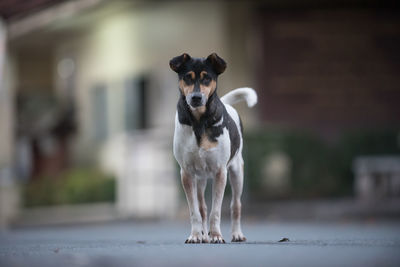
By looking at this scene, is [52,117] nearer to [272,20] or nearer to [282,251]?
[272,20]

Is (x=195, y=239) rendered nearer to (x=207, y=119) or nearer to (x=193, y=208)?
(x=193, y=208)

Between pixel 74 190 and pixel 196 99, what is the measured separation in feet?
56.8

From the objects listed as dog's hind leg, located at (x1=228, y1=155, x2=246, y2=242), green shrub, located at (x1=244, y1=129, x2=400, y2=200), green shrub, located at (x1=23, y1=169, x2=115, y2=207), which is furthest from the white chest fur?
green shrub, located at (x1=23, y1=169, x2=115, y2=207)

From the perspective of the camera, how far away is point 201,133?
7.17m

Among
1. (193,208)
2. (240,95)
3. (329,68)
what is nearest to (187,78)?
(193,208)

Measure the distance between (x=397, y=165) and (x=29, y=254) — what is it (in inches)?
505

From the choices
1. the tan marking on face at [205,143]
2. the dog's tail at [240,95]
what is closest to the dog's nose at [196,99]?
the tan marking on face at [205,143]

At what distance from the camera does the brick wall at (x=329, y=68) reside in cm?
2180

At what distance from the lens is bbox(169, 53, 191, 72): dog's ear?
7.01 m

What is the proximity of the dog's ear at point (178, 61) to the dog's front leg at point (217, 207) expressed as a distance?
3.12 feet

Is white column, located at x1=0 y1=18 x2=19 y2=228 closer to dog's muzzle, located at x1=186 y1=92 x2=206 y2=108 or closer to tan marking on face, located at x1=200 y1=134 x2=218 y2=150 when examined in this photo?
tan marking on face, located at x1=200 y1=134 x2=218 y2=150

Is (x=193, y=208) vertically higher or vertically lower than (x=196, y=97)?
lower

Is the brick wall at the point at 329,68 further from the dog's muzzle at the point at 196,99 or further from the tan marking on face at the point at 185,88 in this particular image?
the dog's muzzle at the point at 196,99

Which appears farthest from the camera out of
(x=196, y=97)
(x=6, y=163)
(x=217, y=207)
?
(x=6, y=163)
